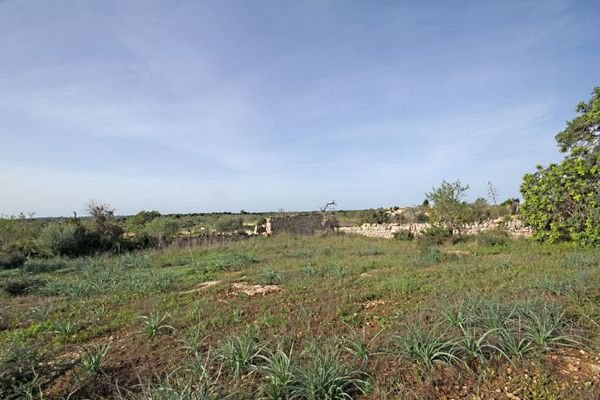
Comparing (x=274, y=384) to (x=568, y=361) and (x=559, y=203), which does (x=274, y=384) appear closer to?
(x=568, y=361)

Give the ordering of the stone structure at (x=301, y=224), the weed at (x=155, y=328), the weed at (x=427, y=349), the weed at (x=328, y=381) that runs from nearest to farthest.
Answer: the weed at (x=328, y=381)
the weed at (x=427, y=349)
the weed at (x=155, y=328)
the stone structure at (x=301, y=224)

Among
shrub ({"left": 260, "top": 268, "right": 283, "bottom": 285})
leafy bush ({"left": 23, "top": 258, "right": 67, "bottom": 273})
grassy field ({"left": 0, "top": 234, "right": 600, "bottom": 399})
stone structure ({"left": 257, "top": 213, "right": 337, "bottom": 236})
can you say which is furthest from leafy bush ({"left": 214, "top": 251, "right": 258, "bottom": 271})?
stone structure ({"left": 257, "top": 213, "right": 337, "bottom": 236})

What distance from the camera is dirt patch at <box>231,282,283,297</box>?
6.52 meters

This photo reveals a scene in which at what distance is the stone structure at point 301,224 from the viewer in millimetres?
21344

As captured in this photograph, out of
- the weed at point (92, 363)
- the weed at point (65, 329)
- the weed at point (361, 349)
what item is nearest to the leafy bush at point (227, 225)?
the weed at point (65, 329)

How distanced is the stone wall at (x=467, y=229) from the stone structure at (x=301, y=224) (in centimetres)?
167

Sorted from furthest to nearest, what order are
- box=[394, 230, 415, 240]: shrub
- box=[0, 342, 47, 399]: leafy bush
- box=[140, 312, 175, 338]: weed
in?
1. box=[394, 230, 415, 240]: shrub
2. box=[140, 312, 175, 338]: weed
3. box=[0, 342, 47, 399]: leafy bush

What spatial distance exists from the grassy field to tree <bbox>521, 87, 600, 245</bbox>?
2.89 meters

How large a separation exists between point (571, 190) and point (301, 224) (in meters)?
14.8

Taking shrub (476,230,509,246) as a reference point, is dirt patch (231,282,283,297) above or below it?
below

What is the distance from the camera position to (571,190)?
10.4 meters

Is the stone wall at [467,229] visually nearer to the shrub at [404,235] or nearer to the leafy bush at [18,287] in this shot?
the shrub at [404,235]

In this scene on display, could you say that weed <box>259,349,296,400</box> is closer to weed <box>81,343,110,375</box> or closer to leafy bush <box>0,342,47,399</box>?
weed <box>81,343,110,375</box>

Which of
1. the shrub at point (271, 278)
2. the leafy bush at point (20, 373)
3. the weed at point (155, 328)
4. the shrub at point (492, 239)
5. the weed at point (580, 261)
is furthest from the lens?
the shrub at point (492, 239)
